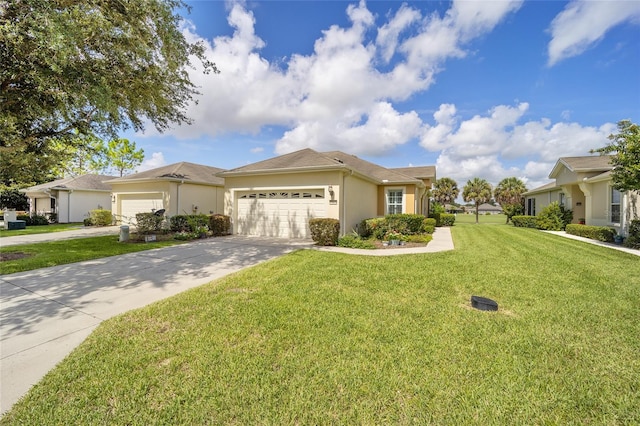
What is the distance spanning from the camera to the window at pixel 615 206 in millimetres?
12781

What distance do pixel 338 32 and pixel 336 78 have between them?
2776mm

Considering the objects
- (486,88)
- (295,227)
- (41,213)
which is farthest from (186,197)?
(41,213)

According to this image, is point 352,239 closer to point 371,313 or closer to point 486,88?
point 371,313

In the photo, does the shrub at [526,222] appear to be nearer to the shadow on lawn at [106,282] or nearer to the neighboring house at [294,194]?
the neighboring house at [294,194]

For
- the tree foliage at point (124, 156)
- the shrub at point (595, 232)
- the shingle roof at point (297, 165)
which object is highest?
the tree foliage at point (124, 156)

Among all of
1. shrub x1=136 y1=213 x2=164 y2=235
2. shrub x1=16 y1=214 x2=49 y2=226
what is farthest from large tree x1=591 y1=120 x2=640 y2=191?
shrub x1=16 y1=214 x2=49 y2=226

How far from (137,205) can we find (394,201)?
16787 mm

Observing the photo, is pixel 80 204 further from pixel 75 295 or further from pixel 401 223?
pixel 401 223

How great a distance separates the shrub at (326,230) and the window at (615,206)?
1391 centimetres

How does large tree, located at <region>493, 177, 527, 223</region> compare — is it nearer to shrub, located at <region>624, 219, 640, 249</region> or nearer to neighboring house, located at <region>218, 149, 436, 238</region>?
shrub, located at <region>624, 219, 640, 249</region>

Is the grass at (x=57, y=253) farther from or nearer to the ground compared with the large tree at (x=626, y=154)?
nearer to the ground

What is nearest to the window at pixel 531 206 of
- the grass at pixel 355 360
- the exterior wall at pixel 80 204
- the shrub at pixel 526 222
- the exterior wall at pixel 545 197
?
the exterior wall at pixel 545 197

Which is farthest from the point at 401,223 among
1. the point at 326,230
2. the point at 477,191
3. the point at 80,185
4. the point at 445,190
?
the point at 445,190

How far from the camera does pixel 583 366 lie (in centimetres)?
283
